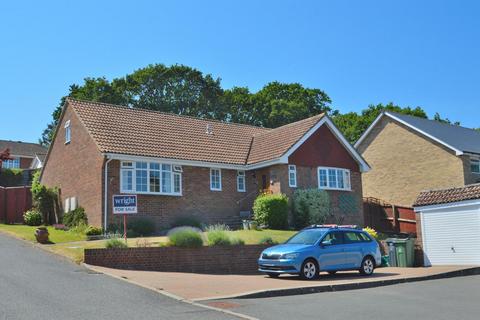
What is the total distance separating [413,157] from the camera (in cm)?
3866

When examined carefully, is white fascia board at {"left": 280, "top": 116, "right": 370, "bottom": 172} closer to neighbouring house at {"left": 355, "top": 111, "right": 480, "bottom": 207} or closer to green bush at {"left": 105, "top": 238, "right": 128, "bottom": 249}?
neighbouring house at {"left": 355, "top": 111, "right": 480, "bottom": 207}

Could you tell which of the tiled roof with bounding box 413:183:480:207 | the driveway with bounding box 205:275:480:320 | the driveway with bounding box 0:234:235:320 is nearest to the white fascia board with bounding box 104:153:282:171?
the tiled roof with bounding box 413:183:480:207

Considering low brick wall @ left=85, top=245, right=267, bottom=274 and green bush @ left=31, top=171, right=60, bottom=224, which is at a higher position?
green bush @ left=31, top=171, right=60, bottom=224

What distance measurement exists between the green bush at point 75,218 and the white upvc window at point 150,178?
2724mm

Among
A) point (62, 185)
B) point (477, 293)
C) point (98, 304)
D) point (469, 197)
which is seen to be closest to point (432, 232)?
point (469, 197)

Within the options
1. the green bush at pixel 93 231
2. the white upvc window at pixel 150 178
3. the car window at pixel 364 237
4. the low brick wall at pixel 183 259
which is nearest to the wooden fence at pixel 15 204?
the white upvc window at pixel 150 178

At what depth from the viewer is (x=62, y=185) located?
1185 inches

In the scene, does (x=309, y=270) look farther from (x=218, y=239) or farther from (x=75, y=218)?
(x=75, y=218)

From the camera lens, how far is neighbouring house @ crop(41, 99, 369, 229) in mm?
25891

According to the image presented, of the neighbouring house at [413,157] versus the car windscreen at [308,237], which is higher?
the neighbouring house at [413,157]

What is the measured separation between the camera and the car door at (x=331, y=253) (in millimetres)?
17219

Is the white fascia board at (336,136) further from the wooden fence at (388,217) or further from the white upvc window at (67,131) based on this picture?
the white upvc window at (67,131)

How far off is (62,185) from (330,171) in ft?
49.9

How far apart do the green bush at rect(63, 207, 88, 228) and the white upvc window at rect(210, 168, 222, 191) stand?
6723 mm
